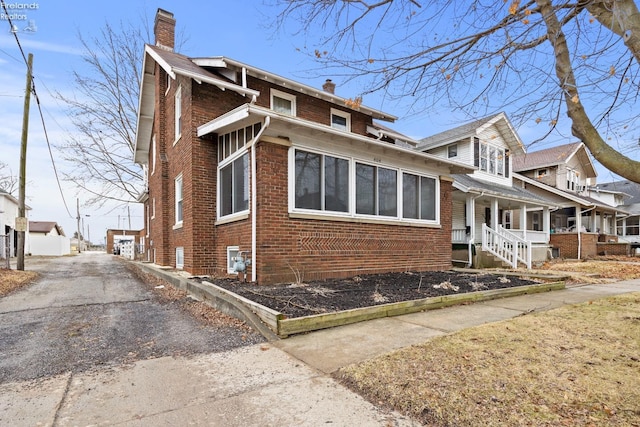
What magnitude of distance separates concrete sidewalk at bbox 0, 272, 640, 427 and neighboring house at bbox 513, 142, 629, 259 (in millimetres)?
20765

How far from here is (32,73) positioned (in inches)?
524

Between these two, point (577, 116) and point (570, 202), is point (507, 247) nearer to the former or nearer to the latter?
point (570, 202)

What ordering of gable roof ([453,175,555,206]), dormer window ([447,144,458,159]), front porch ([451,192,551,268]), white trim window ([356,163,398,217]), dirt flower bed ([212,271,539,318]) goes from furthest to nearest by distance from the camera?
dormer window ([447,144,458,159])
front porch ([451,192,551,268])
gable roof ([453,175,555,206])
white trim window ([356,163,398,217])
dirt flower bed ([212,271,539,318])

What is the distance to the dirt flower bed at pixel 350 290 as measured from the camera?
5.34 metres

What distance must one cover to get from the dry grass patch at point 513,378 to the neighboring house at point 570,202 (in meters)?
19.0

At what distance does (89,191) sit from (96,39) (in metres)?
8.83

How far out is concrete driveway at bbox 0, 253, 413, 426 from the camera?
8.45 ft

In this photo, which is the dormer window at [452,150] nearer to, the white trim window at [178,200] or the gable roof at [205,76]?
the gable roof at [205,76]

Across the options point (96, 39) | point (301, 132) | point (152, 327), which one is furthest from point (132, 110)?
point (152, 327)

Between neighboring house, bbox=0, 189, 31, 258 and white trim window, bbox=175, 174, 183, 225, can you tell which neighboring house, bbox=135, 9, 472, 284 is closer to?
white trim window, bbox=175, 174, 183, 225

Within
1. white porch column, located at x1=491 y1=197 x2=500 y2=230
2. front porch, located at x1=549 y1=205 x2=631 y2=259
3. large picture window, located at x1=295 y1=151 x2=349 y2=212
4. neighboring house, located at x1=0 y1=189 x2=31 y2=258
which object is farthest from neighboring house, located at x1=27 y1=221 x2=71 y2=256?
front porch, located at x1=549 y1=205 x2=631 y2=259

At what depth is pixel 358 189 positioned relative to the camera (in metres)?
8.69

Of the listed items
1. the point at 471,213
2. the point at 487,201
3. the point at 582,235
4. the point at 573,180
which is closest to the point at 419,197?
the point at 471,213

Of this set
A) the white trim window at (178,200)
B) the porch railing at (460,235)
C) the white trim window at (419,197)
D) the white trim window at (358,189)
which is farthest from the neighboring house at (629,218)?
the white trim window at (178,200)
